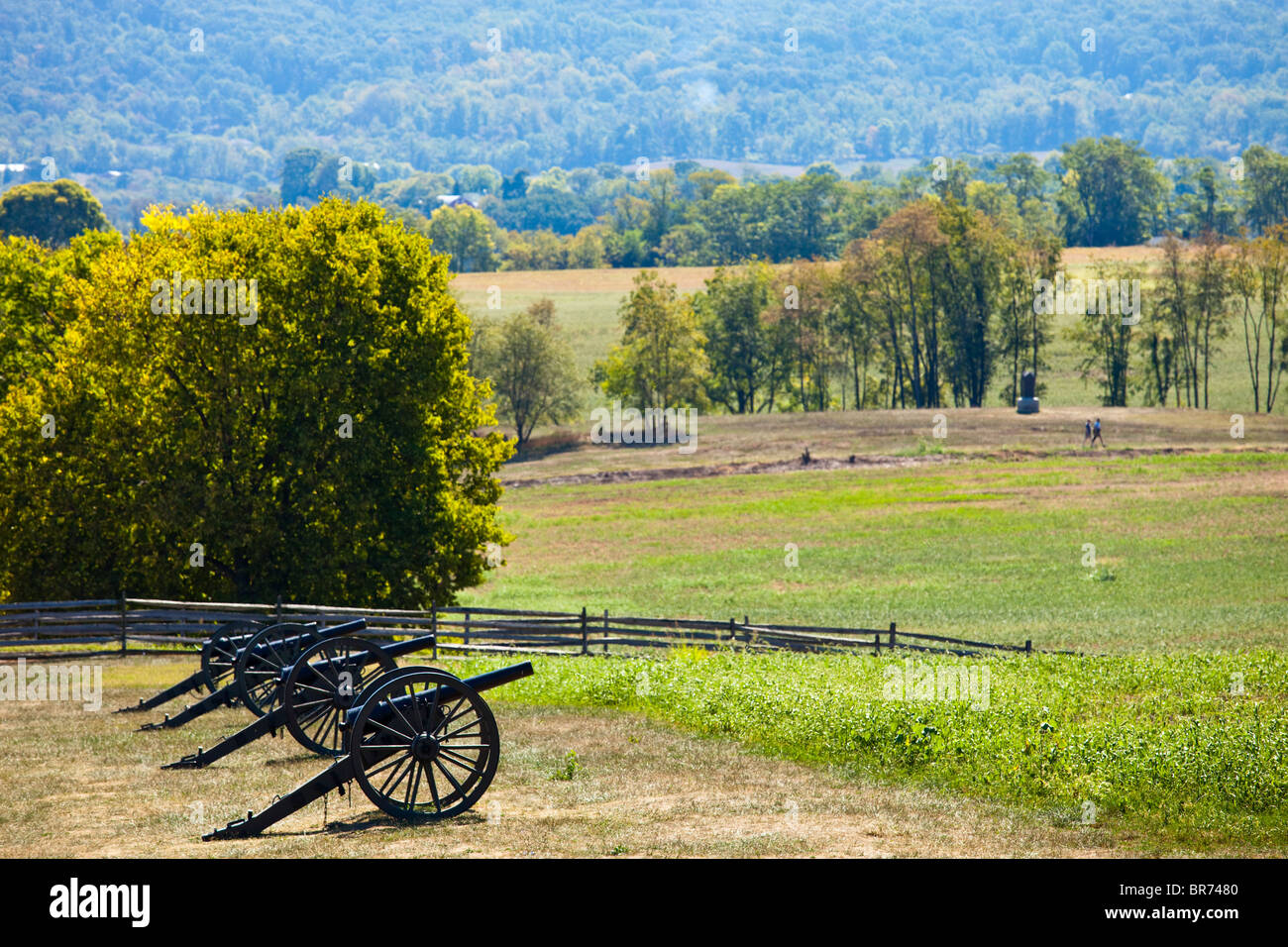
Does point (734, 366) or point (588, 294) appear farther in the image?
point (588, 294)

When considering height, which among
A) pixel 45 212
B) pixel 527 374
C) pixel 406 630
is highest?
pixel 45 212

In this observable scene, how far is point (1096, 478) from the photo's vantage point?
62.5m

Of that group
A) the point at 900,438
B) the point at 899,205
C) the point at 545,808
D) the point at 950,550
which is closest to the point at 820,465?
the point at 900,438

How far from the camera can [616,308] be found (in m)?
131

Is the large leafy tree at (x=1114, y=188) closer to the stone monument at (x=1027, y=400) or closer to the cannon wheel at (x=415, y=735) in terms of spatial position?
the stone monument at (x=1027, y=400)

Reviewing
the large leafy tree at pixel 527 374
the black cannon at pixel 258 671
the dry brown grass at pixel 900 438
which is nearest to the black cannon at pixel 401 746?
the black cannon at pixel 258 671

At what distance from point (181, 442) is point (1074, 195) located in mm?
143642

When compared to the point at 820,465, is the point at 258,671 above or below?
below

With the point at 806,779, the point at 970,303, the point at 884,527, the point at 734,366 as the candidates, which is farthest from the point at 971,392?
the point at 806,779

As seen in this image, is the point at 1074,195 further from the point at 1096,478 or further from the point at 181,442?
the point at 181,442

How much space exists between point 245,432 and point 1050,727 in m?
25.2

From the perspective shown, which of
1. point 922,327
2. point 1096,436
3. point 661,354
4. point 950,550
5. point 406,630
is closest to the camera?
point 406,630

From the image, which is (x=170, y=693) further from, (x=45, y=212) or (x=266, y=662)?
(x=45, y=212)

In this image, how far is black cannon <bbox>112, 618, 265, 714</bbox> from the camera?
772 inches
